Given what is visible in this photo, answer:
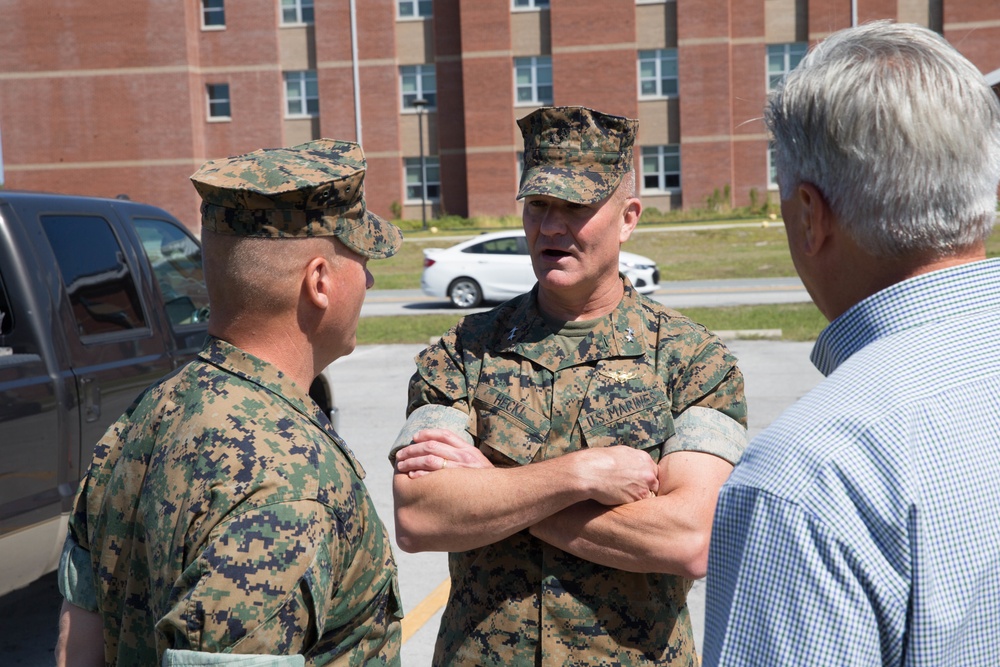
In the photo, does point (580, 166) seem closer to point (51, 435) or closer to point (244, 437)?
point (244, 437)

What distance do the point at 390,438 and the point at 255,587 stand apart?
773cm

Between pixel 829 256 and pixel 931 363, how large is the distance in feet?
0.84

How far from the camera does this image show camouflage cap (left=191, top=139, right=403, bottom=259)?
1914 millimetres

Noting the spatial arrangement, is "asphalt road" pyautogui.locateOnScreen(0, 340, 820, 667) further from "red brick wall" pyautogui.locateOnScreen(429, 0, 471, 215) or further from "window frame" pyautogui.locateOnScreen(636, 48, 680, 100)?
"window frame" pyautogui.locateOnScreen(636, 48, 680, 100)

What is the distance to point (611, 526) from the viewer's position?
97.9 inches

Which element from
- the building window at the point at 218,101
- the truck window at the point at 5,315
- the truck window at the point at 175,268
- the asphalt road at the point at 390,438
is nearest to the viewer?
the truck window at the point at 5,315

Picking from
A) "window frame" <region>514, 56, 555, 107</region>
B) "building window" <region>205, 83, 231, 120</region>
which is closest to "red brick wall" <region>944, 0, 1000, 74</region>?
"window frame" <region>514, 56, 555, 107</region>

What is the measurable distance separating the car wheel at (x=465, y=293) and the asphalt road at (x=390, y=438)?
5.68 meters

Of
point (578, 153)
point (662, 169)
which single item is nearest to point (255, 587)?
point (578, 153)

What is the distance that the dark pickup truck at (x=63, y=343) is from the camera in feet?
14.5

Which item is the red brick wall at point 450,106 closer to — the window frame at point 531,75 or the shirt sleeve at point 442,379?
the window frame at point 531,75

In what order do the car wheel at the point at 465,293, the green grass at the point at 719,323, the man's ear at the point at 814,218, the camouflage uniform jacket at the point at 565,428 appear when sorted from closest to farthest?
the man's ear at the point at 814,218, the camouflage uniform jacket at the point at 565,428, the green grass at the point at 719,323, the car wheel at the point at 465,293

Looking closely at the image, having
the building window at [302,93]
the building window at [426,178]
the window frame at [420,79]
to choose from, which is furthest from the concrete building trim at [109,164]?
the window frame at [420,79]

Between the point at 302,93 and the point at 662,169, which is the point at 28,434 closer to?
the point at 662,169
